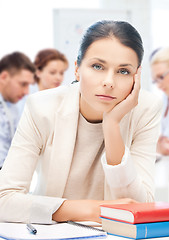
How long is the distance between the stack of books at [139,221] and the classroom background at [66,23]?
313cm

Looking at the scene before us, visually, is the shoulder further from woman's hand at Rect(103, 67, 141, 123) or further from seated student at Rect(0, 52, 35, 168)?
seated student at Rect(0, 52, 35, 168)

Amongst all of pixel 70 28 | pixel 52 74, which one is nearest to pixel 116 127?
pixel 52 74

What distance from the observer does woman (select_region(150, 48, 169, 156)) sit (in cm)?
461

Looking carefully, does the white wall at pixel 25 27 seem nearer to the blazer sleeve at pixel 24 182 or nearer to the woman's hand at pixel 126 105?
the blazer sleeve at pixel 24 182

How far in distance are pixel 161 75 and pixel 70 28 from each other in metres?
1.16

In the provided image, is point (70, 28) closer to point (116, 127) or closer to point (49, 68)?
point (49, 68)

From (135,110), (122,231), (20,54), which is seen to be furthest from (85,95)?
(20,54)

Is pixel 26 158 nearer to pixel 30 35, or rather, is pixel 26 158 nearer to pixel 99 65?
pixel 99 65

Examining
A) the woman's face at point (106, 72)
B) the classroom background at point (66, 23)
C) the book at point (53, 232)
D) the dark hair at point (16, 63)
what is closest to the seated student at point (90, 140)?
the woman's face at point (106, 72)

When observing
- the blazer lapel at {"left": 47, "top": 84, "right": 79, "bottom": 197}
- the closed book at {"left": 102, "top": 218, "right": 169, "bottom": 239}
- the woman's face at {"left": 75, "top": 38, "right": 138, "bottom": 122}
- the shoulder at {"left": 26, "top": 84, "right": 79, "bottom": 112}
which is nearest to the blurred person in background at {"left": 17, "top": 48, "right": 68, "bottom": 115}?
the shoulder at {"left": 26, "top": 84, "right": 79, "bottom": 112}

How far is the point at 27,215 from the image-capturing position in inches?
58.6

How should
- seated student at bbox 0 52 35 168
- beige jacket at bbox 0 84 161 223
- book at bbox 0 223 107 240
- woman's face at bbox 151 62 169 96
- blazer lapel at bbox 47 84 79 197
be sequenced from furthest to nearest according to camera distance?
woman's face at bbox 151 62 169 96
seated student at bbox 0 52 35 168
blazer lapel at bbox 47 84 79 197
beige jacket at bbox 0 84 161 223
book at bbox 0 223 107 240

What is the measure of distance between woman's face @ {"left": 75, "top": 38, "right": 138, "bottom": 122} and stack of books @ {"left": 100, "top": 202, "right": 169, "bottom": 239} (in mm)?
444

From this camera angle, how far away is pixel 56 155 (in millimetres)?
1677
